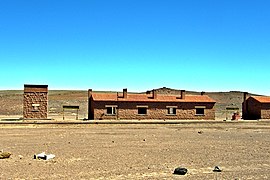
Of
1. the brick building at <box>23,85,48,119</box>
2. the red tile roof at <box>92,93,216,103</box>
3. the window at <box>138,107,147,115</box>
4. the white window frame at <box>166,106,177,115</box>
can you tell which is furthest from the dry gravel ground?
the white window frame at <box>166,106,177,115</box>

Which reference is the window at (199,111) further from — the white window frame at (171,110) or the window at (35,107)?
the window at (35,107)

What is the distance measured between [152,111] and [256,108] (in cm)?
1447

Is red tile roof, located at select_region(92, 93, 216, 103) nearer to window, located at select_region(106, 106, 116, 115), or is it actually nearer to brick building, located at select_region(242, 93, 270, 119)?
window, located at select_region(106, 106, 116, 115)

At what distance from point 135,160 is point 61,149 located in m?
4.83

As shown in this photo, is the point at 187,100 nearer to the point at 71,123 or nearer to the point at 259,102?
the point at 259,102

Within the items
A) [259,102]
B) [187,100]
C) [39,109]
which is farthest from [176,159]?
[259,102]

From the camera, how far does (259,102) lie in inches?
2103

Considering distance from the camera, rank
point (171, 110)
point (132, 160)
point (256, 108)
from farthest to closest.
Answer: point (256, 108) < point (171, 110) < point (132, 160)

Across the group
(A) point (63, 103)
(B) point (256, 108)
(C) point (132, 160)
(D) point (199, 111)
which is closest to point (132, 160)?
(C) point (132, 160)

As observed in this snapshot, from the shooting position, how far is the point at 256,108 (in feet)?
178

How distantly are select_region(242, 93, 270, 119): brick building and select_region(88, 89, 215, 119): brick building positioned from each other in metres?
6.32

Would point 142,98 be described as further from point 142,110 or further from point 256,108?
point 256,108

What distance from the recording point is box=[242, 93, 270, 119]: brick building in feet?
175

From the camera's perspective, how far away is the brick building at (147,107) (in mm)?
48062
